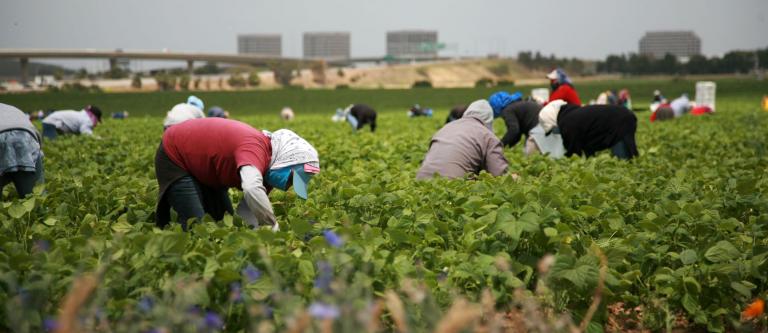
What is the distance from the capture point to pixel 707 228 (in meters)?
4.28

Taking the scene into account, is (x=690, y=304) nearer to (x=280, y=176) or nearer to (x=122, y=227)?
(x=280, y=176)

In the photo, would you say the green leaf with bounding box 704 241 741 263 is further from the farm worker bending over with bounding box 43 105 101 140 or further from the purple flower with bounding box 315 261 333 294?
the farm worker bending over with bounding box 43 105 101 140

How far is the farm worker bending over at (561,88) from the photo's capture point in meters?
9.88

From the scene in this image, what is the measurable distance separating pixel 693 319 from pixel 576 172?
9.92ft

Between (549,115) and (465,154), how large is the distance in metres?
2.63

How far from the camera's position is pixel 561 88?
9898 mm

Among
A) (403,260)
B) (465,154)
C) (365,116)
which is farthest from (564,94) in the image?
(365,116)

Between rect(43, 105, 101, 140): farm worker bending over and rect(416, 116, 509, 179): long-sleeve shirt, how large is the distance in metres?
7.57

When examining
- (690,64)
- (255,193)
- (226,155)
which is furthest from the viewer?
(690,64)

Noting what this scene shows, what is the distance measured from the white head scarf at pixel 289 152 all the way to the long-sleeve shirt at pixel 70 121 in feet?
29.1

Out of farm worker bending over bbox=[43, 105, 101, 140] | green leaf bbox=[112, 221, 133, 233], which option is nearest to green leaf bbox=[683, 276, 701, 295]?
green leaf bbox=[112, 221, 133, 233]

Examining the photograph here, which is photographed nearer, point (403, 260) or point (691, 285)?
point (403, 260)

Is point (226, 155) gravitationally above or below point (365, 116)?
above

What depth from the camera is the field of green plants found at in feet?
8.02
